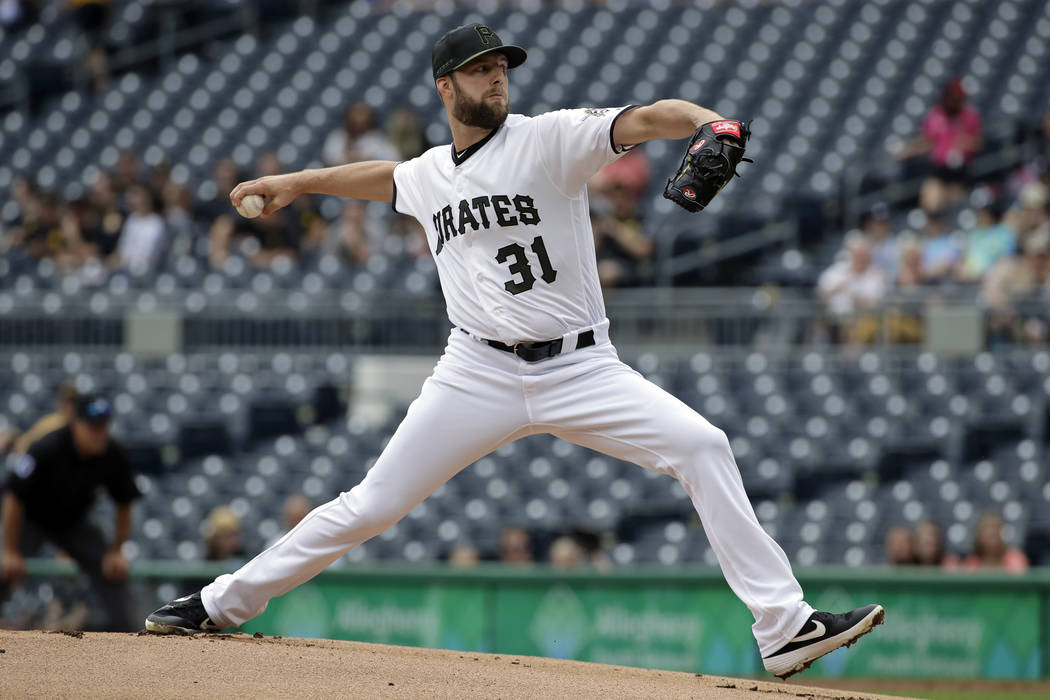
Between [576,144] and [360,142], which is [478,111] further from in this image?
[360,142]

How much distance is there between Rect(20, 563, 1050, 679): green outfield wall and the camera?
7977mm

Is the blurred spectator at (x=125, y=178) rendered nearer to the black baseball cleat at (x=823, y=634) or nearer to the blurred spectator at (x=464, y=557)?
the blurred spectator at (x=464, y=557)

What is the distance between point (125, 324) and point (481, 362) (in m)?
7.59

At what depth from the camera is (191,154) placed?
45.8 ft

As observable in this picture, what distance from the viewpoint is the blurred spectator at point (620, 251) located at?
10.6 metres

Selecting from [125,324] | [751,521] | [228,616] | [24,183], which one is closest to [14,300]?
[125,324]

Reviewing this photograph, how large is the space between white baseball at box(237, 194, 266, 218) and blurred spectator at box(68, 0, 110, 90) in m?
12.1

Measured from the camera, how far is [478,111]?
13.9 ft

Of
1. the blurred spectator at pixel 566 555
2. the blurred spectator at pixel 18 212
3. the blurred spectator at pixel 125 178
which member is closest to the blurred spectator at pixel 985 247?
the blurred spectator at pixel 566 555

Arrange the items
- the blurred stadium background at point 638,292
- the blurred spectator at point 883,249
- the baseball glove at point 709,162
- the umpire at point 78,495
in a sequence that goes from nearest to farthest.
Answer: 1. the baseball glove at point 709,162
2. the umpire at point 78,495
3. the blurred stadium background at point 638,292
4. the blurred spectator at point 883,249

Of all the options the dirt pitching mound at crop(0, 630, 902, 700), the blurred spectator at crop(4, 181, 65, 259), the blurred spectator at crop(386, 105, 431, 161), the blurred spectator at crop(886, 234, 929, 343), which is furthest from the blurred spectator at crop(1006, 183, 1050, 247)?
the blurred spectator at crop(4, 181, 65, 259)

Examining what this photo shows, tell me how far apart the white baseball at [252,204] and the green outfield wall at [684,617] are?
13.1ft

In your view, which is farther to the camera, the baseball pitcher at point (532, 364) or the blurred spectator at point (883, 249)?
the blurred spectator at point (883, 249)

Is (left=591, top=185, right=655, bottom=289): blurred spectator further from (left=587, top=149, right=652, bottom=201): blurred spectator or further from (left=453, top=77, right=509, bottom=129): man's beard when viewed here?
(left=453, top=77, right=509, bottom=129): man's beard
